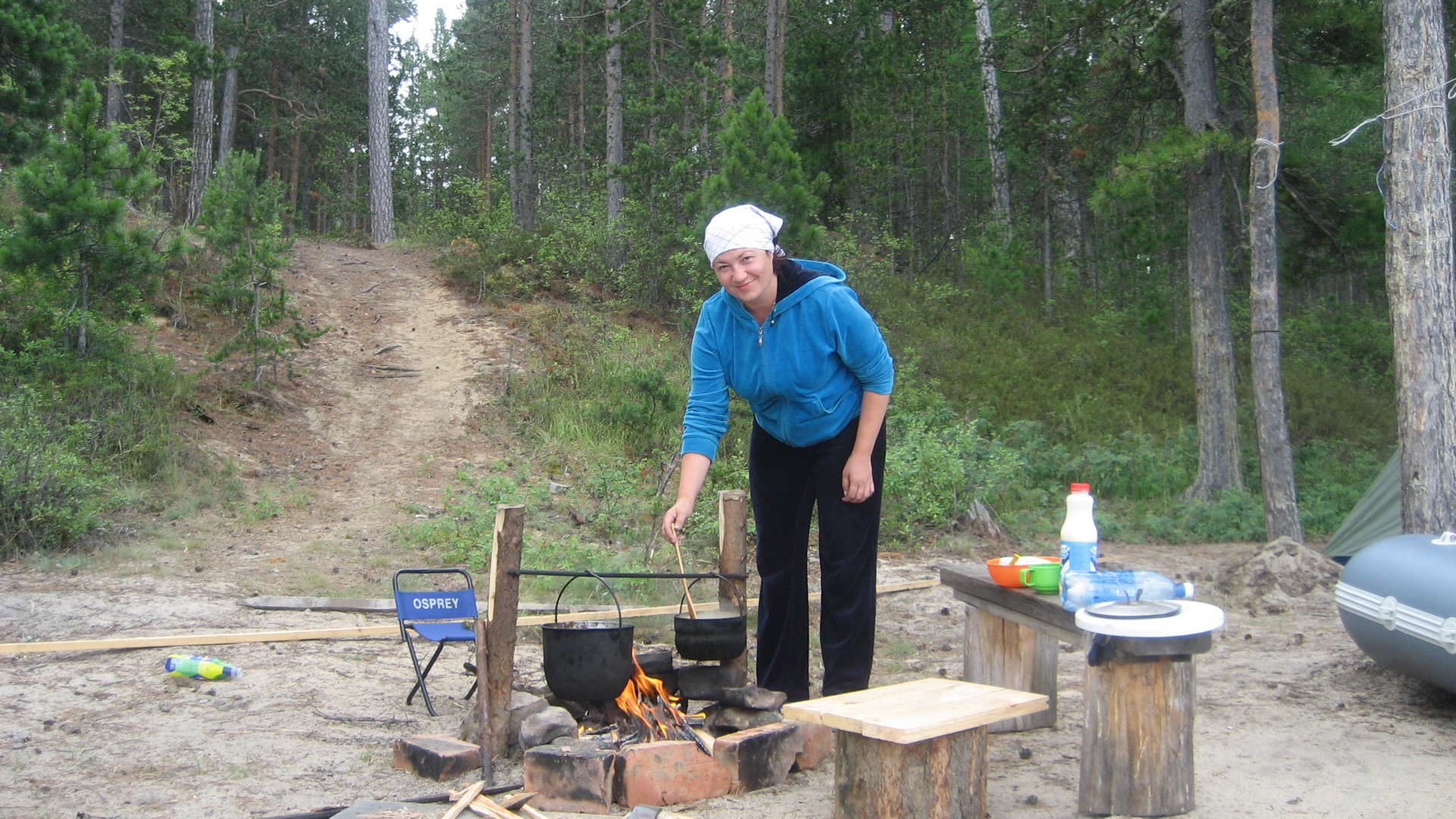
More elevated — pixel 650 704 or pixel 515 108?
pixel 515 108

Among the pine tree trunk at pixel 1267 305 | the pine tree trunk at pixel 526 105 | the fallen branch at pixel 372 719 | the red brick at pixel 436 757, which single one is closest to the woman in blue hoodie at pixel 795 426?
the red brick at pixel 436 757

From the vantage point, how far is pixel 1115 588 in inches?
120

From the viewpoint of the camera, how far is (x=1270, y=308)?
9086mm

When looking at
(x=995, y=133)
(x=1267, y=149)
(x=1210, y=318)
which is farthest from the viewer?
(x=995, y=133)

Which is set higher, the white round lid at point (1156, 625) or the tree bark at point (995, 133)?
the tree bark at point (995, 133)

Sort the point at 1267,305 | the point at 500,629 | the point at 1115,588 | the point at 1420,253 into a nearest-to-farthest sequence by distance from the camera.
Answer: the point at 1115,588
the point at 500,629
the point at 1420,253
the point at 1267,305

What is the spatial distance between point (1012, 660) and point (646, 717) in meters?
1.46

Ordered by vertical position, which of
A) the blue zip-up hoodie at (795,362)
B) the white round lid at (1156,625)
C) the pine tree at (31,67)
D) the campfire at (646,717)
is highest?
the pine tree at (31,67)

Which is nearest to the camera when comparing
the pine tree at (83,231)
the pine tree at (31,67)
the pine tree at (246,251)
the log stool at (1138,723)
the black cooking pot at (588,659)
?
the log stool at (1138,723)

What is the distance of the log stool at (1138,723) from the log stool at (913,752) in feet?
0.62

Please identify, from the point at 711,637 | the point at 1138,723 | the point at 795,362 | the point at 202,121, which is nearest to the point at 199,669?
the point at 711,637

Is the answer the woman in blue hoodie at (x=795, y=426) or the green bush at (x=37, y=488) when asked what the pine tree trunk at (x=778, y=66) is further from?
the woman in blue hoodie at (x=795, y=426)

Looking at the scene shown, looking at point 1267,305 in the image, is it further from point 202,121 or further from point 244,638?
point 202,121

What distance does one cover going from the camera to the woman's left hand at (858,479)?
3.39 m
